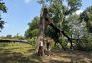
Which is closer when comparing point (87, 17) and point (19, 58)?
point (19, 58)

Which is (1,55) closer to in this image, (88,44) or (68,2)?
(88,44)

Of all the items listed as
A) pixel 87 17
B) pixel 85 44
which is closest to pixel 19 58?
pixel 85 44

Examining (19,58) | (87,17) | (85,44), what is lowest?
(19,58)

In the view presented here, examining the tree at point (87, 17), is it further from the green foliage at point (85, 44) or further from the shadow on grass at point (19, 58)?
the shadow on grass at point (19, 58)

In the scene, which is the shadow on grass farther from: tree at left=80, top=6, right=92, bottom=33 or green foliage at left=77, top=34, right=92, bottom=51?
tree at left=80, top=6, right=92, bottom=33

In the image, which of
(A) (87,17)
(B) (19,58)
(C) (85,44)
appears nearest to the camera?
(B) (19,58)

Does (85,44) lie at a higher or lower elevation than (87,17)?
lower

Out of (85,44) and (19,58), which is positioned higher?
(85,44)

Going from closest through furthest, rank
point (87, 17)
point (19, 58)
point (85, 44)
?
point (19, 58) < point (85, 44) < point (87, 17)

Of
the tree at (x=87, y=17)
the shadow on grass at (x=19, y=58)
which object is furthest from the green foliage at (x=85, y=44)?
the tree at (x=87, y=17)

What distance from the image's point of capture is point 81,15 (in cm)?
5556

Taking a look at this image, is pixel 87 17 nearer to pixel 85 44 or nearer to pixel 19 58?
pixel 85 44

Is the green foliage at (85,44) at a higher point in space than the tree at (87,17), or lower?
lower

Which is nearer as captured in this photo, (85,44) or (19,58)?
(19,58)
